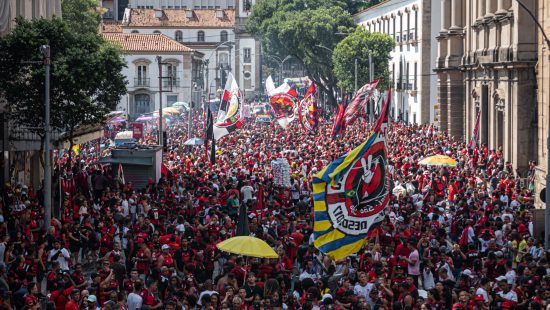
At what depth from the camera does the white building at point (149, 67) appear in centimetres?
10256

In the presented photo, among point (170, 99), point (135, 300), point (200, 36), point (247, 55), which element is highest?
point (200, 36)

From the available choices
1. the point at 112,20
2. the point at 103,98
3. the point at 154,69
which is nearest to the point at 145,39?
the point at 154,69

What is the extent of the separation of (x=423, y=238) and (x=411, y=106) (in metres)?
53.4

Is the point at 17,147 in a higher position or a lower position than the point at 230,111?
lower

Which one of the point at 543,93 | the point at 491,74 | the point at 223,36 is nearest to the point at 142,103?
the point at 223,36

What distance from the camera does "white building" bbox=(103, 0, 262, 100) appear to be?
12781 cm

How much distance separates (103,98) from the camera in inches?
1229

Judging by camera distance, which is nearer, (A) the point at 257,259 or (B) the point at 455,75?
(A) the point at 257,259

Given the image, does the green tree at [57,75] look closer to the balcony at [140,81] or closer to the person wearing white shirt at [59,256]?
the person wearing white shirt at [59,256]

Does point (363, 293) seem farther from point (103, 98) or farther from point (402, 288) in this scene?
point (103, 98)

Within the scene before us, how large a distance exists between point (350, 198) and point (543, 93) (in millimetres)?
17260

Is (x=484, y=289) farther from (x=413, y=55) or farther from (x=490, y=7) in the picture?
(x=413, y=55)

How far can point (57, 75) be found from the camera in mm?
29719

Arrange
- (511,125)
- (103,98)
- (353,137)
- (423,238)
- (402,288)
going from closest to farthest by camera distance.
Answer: (402,288) < (423,238) < (103,98) < (511,125) < (353,137)
